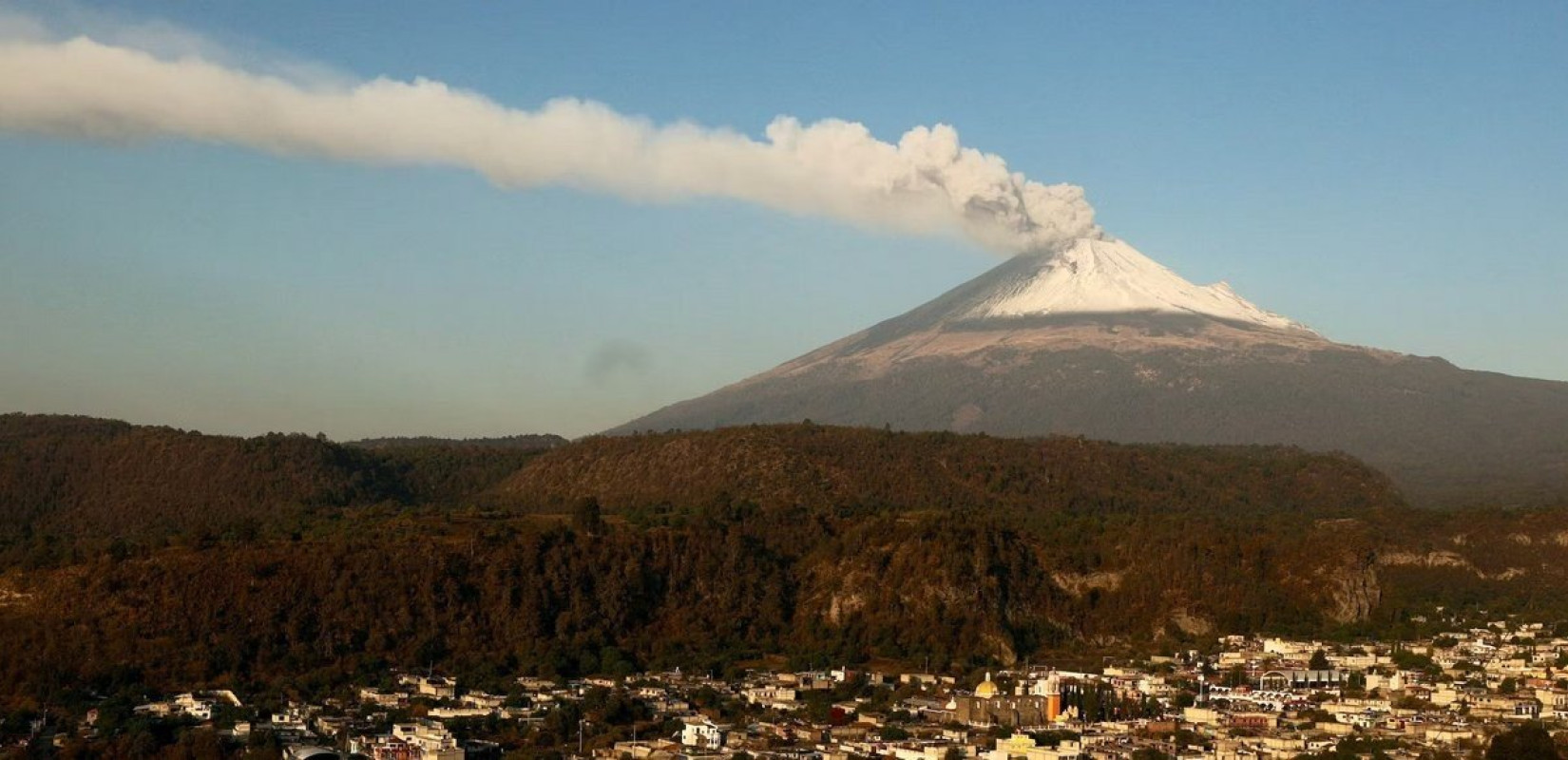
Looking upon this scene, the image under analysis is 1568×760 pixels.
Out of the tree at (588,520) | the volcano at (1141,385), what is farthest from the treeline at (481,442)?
the tree at (588,520)

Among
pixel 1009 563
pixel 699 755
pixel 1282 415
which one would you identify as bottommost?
pixel 699 755

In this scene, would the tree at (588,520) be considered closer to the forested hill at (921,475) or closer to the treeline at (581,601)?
the treeline at (581,601)

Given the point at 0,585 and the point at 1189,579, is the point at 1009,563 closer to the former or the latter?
the point at 1189,579

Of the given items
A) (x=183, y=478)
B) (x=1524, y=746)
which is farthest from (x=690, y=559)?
(x=1524, y=746)

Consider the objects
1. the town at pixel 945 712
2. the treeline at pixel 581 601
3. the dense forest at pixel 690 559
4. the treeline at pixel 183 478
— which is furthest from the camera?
the treeline at pixel 183 478

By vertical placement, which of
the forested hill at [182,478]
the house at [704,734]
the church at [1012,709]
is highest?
the forested hill at [182,478]

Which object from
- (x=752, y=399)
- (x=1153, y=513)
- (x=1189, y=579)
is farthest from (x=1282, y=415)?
(x=1189, y=579)

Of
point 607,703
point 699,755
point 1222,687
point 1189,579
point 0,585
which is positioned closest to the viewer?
point 699,755
